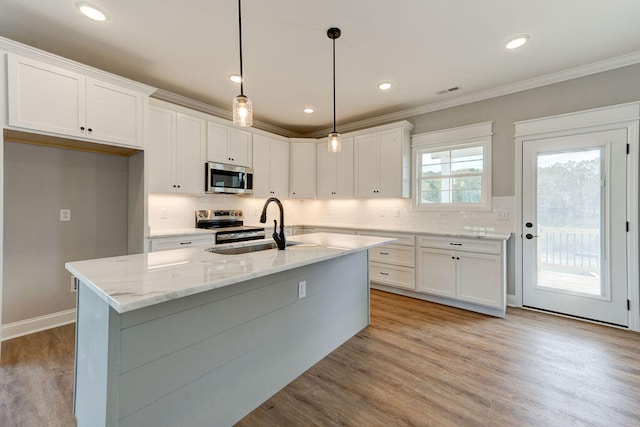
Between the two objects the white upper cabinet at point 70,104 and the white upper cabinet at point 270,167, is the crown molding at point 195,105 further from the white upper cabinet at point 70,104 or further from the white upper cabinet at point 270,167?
the white upper cabinet at point 70,104

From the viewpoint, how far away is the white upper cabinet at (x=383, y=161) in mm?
4109

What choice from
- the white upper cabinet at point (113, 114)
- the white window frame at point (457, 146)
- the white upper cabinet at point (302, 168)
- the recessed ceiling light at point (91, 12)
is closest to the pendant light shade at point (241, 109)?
the recessed ceiling light at point (91, 12)

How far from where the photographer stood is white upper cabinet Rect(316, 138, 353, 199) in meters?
4.67

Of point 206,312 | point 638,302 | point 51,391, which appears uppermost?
point 206,312

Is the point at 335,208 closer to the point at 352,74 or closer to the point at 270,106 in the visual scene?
the point at 270,106

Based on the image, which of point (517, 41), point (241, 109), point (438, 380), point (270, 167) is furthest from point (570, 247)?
point (270, 167)

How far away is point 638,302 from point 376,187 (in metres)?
3.04

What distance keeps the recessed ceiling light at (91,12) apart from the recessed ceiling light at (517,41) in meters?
3.36

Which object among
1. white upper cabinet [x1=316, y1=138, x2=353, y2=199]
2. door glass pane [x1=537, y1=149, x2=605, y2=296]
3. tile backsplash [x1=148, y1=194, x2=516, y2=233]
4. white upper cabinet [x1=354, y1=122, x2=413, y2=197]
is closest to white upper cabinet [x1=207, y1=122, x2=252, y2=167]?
tile backsplash [x1=148, y1=194, x2=516, y2=233]

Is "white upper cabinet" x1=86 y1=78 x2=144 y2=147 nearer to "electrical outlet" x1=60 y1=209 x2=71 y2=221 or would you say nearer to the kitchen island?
"electrical outlet" x1=60 y1=209 x2=71 y2=221

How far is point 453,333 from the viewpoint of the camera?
274 centimetres

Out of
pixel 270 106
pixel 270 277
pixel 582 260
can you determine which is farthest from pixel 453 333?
pixel 270 106

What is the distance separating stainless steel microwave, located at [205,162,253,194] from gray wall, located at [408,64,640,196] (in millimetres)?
2804

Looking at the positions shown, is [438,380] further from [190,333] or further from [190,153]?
[190,153]
